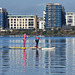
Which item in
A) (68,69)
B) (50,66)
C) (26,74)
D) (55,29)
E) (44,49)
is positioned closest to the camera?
(26,74)

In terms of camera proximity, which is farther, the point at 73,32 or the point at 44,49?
the point at 73,32

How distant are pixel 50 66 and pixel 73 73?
3625 mm

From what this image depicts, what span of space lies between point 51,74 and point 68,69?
7.29ft

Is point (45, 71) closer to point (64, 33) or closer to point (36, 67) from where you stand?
point (36, 67)

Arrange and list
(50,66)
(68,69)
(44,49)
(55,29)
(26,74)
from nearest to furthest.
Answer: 1. (26,74)
2. (68,69)
3. (50,66)
4. (44,49)
5. (55,29)

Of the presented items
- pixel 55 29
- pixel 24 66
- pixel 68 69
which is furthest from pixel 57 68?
pixel 55 29

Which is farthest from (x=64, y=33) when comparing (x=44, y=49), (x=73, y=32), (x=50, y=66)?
(x=50, y=66)

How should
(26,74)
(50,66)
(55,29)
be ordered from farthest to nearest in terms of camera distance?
(55,29), (50,66), (26,74)

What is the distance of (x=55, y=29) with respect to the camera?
194 metres

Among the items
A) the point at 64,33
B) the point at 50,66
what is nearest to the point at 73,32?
the point at 64,33

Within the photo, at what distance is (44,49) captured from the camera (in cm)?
4269

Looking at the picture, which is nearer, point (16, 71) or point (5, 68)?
point (16, 71)

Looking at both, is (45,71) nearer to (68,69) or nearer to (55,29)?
(68,69)

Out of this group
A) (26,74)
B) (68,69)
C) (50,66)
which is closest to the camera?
(26,74)
